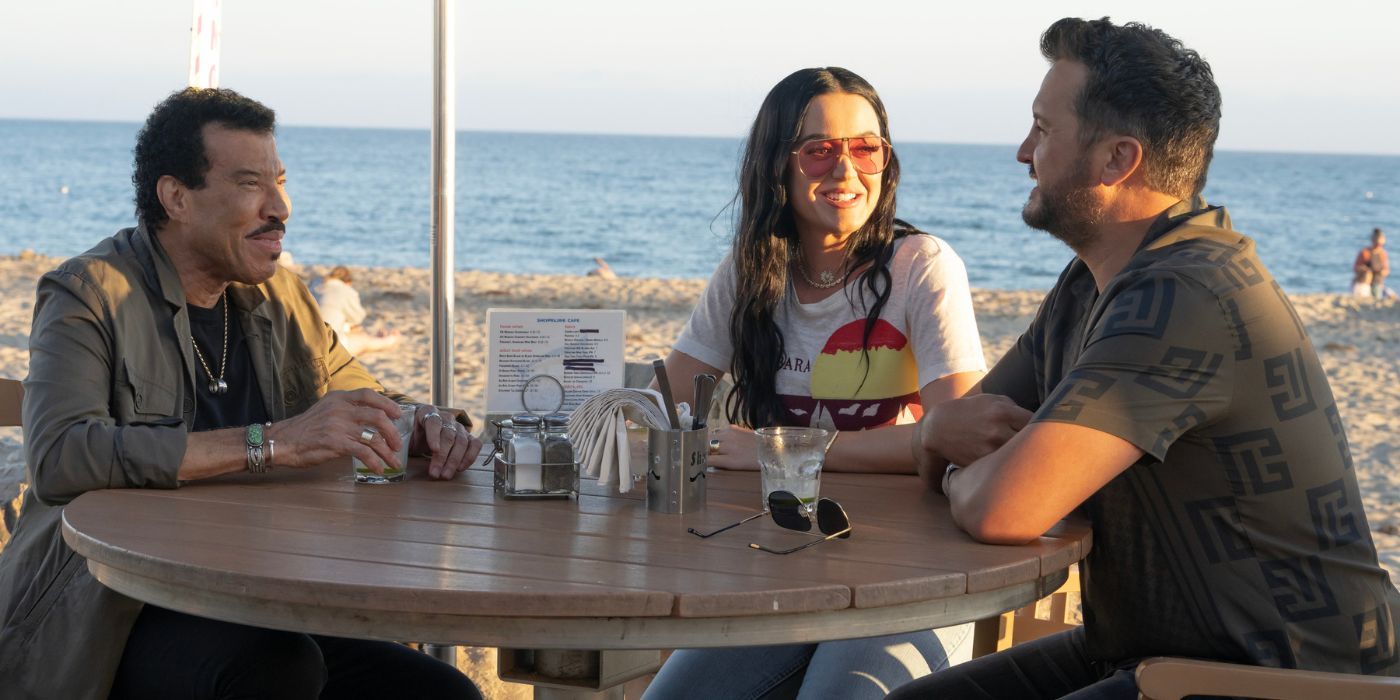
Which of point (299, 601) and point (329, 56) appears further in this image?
point (329, 56)

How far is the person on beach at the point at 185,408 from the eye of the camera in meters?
2.08

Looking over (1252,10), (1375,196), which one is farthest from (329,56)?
(1375,196)

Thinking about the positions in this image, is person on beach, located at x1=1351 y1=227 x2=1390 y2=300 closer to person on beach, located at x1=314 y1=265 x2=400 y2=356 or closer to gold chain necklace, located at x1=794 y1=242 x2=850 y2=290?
person on beach, located at x1=314 y1=265 x2=400 y2=356

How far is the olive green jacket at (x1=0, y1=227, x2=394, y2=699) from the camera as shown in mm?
2062

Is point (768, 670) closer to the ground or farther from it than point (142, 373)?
closer to the ground

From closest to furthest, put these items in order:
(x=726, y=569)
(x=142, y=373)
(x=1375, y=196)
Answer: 1. (x=726, y=569)
2. (x=142, y=373)
3. (x=1375, y=196)

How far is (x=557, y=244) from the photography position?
98.8 ft

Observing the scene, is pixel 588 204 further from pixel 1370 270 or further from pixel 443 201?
pixel 443 201

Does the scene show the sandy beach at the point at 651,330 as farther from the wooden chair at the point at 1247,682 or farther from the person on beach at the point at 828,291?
the wooden chair at the point at 1247,682

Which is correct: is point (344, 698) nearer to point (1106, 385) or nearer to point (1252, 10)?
point (1106, 385)

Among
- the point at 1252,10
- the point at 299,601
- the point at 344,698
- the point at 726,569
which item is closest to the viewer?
the point at 299,601

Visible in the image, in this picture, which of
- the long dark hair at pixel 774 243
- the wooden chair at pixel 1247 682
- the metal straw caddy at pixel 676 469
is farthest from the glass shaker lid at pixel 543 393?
the wooden chair at pixel 1247 682

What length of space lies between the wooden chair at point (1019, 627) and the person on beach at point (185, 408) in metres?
1.01

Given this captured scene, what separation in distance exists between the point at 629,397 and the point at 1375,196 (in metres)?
51.5
